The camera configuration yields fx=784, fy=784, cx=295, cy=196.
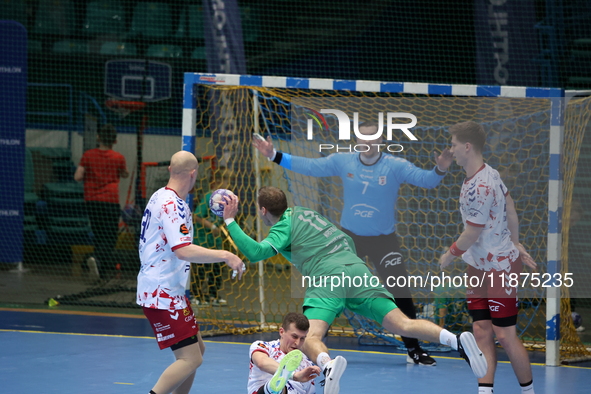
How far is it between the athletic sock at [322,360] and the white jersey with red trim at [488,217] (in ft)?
4.91

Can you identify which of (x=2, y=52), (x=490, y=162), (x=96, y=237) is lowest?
(x=96, y=237)

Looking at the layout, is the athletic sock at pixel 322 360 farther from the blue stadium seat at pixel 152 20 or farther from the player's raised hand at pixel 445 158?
the blue stadium seat at pixel 152 20

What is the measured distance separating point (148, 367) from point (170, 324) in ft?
7.95

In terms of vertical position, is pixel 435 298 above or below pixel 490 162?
below

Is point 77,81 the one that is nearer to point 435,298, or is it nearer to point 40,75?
point 40,75

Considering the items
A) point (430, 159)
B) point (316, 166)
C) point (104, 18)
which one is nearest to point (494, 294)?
point (316, 166)

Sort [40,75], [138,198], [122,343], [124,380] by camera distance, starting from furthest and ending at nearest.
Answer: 1. [40,75]
2. [138,198]
3. [122,343]
4. [124,380]

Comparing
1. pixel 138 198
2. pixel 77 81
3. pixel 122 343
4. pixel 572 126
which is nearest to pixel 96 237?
pixel 138 198

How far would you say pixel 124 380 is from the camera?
6.90 meters

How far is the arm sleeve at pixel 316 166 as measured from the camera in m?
7.68

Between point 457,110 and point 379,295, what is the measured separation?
13.1 ft

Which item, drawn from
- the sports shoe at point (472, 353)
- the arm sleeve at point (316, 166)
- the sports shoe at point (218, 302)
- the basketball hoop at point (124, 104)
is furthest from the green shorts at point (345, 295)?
the basketball hoop at point (124, 104)

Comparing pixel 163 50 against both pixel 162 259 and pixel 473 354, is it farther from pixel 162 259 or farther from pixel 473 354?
pixel 473 354

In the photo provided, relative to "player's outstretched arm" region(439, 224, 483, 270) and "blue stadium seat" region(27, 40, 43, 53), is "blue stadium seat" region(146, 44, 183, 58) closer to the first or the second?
"blue stadium seat" region(27, 40, 43, 53)
